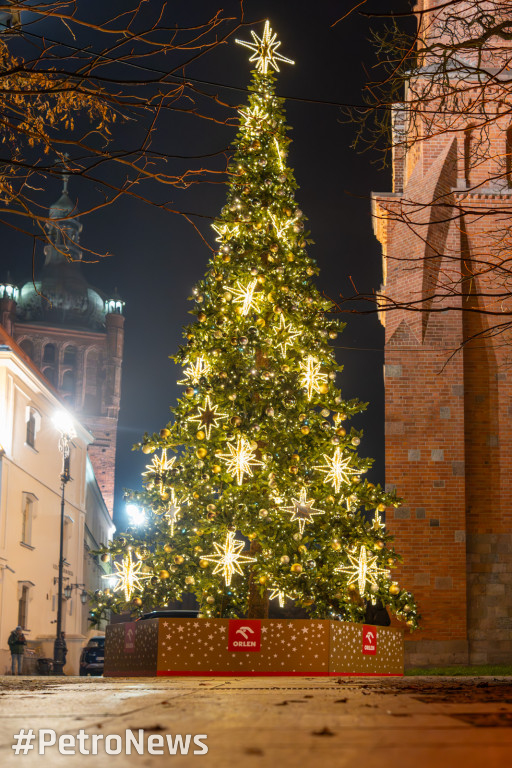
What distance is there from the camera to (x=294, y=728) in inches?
97.2

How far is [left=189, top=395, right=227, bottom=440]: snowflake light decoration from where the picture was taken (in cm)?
1349

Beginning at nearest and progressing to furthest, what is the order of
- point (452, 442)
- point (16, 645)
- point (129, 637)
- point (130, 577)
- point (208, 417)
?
point (129, 637) → point (130, 577) → point (208, 417) → point (452, 442) → point (16, 645)

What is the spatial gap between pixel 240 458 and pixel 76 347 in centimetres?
7146

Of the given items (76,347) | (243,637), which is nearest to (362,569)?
(243,637)

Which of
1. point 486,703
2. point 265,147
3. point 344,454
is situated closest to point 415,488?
point 344,454

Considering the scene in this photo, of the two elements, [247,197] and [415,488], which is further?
[415,488]

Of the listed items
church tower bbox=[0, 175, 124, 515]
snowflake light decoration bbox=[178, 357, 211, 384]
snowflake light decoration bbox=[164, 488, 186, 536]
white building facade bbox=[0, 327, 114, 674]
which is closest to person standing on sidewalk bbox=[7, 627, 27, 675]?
white building facade bbox=[0, 327, 114, 674]

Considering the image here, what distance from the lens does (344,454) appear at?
13578 millimetres

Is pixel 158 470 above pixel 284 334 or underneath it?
underneath

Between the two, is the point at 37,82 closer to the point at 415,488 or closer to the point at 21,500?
the point at 415,488

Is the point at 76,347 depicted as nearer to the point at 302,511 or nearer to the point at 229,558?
the point at 302,511

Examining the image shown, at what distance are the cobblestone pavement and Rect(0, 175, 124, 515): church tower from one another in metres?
75.4

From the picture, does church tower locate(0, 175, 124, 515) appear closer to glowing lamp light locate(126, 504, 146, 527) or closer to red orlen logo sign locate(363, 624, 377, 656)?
glowing lamp light locate(126, 504, 146, 527)

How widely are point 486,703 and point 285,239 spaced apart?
37.8 ft
